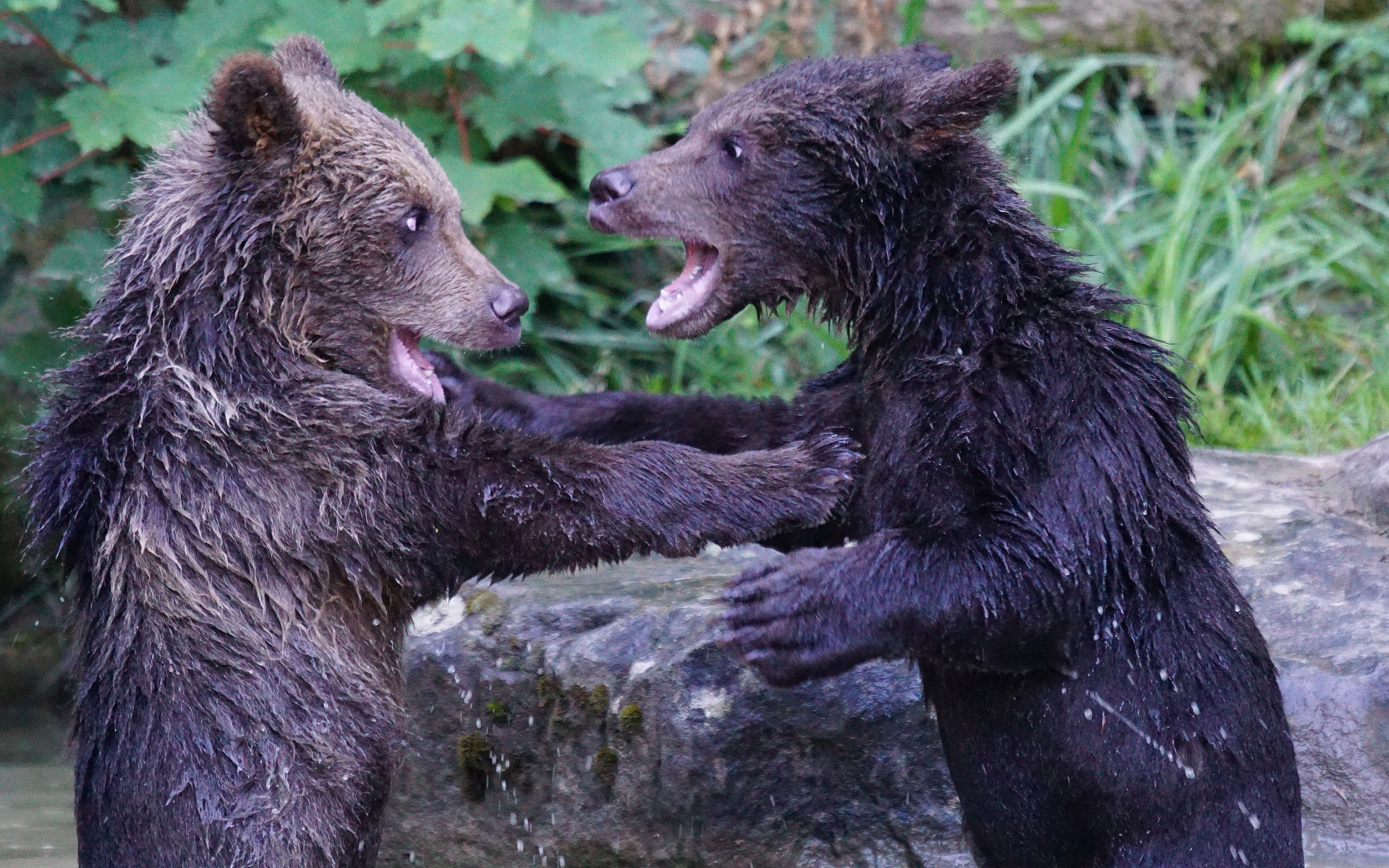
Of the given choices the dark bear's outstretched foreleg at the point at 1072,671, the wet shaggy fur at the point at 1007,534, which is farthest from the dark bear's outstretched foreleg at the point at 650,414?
the dark bear's outstretched foreleg at the point at 1072,671

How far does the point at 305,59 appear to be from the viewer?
17.0 feet

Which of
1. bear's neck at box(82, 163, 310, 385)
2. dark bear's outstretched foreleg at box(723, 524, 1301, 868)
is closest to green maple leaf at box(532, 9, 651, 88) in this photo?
bear's neck at box(82, 163, 310, 385)

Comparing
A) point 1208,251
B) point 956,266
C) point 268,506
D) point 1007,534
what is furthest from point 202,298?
point 1208,251

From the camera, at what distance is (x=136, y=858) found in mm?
4039

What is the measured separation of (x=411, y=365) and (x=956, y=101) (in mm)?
1896

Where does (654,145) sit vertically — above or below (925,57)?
below

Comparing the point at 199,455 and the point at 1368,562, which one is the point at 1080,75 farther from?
the point at 199,455

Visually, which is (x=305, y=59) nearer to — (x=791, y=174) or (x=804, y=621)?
(x=791, y=174)

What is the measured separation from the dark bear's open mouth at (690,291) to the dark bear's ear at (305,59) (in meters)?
1.38

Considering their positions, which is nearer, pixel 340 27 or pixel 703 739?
pixel 703 739

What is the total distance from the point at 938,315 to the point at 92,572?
249 cm

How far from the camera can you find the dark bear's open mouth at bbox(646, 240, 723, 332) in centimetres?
475

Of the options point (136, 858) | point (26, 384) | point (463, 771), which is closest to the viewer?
point (136, 858)

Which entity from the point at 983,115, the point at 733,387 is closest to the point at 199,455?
the point at 983,115
